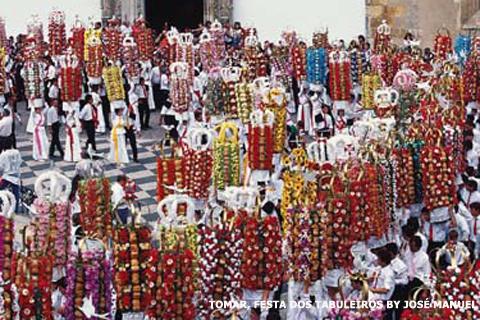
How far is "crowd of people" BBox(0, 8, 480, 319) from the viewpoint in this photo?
850 centimetres

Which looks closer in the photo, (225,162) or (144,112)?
(225,162)

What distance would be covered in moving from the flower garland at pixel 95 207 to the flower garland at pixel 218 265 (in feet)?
6.04

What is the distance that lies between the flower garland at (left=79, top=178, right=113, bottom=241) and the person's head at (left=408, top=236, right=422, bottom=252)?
9.80ft

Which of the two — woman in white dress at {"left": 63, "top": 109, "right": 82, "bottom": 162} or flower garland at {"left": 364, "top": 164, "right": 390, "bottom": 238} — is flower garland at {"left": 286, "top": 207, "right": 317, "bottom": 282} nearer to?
flower garland at {"left": 364, "top": 164, "right": 390, "bottom": 238}

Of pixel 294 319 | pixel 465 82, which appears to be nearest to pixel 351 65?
pixel 465 82

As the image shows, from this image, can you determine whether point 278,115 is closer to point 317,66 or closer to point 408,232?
point 408,232

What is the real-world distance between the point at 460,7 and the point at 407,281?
43.4 feet

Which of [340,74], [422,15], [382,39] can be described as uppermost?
[422,15]

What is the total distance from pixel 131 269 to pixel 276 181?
13.1ft

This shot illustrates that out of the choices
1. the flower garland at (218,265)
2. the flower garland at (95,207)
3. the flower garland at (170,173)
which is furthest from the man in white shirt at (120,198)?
the flower garland at (218,265)

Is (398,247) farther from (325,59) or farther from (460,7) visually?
(460,7)

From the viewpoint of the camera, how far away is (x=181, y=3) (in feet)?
82.3

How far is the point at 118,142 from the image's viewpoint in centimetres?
1579

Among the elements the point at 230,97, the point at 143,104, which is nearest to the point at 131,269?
the point at 230,97
